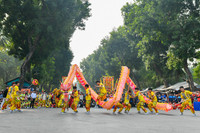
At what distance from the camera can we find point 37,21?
79.1 ft

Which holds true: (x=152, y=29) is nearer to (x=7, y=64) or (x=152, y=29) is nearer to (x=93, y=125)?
(x=93, y=125)

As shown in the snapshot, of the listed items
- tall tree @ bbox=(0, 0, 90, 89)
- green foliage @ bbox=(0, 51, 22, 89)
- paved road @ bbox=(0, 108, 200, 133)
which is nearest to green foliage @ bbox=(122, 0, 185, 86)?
tall tree @ bbox=(0, 0, 90, 89)

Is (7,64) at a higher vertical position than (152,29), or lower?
lower

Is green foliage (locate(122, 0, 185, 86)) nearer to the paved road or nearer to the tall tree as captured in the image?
the tall tree

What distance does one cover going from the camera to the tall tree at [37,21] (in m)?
23.7

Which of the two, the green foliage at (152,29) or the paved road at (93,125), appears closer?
the paved road at (93,125)

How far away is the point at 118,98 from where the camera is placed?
15.3m

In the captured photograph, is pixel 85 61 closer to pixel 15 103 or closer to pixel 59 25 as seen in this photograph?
pixel 59 25

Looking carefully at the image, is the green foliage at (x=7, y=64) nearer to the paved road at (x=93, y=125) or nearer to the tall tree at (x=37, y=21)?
the tall tree at (x=37, y=21)

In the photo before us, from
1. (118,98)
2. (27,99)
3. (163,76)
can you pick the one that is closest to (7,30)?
(27,99)

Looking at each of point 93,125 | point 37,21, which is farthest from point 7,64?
point 93,125

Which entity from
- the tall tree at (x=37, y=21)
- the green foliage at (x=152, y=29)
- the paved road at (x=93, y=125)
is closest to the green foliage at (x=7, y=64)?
the tall tree at (x=37, y=21)

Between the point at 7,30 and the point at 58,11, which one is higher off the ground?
the point at 58,11

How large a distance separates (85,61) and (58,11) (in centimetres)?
6422
